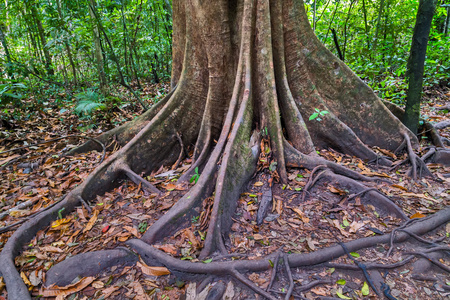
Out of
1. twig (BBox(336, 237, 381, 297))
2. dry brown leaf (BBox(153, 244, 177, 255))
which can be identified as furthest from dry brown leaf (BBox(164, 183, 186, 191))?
twig (BBox(336, 237, 381, 297))

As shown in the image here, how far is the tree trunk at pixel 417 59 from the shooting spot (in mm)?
3457

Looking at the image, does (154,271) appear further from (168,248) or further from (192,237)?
(192,237)

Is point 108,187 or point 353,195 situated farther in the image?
point 108,187

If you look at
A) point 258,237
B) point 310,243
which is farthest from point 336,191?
point 258,237

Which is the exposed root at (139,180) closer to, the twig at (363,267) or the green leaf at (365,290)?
the twig at (363,267)

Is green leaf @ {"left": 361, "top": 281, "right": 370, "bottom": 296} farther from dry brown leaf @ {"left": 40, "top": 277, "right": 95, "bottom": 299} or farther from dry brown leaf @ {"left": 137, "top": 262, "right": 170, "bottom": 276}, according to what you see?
dry brown leaf @ {"left": 40, "top": 277, "right": 95, "bottom": 299}

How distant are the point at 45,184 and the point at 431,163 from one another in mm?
5863

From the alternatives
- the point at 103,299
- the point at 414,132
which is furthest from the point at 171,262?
the point at 414,132

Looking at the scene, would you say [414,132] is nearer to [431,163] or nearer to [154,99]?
[431,163]

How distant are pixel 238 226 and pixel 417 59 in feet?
12.1

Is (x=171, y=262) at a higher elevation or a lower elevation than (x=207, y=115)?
lower

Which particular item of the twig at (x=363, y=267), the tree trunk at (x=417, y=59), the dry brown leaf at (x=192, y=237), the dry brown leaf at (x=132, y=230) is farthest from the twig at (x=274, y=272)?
the tree trunk at (x=417, y=59)

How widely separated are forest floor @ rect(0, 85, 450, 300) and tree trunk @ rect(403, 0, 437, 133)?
0.61 m

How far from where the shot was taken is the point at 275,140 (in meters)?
3.39
